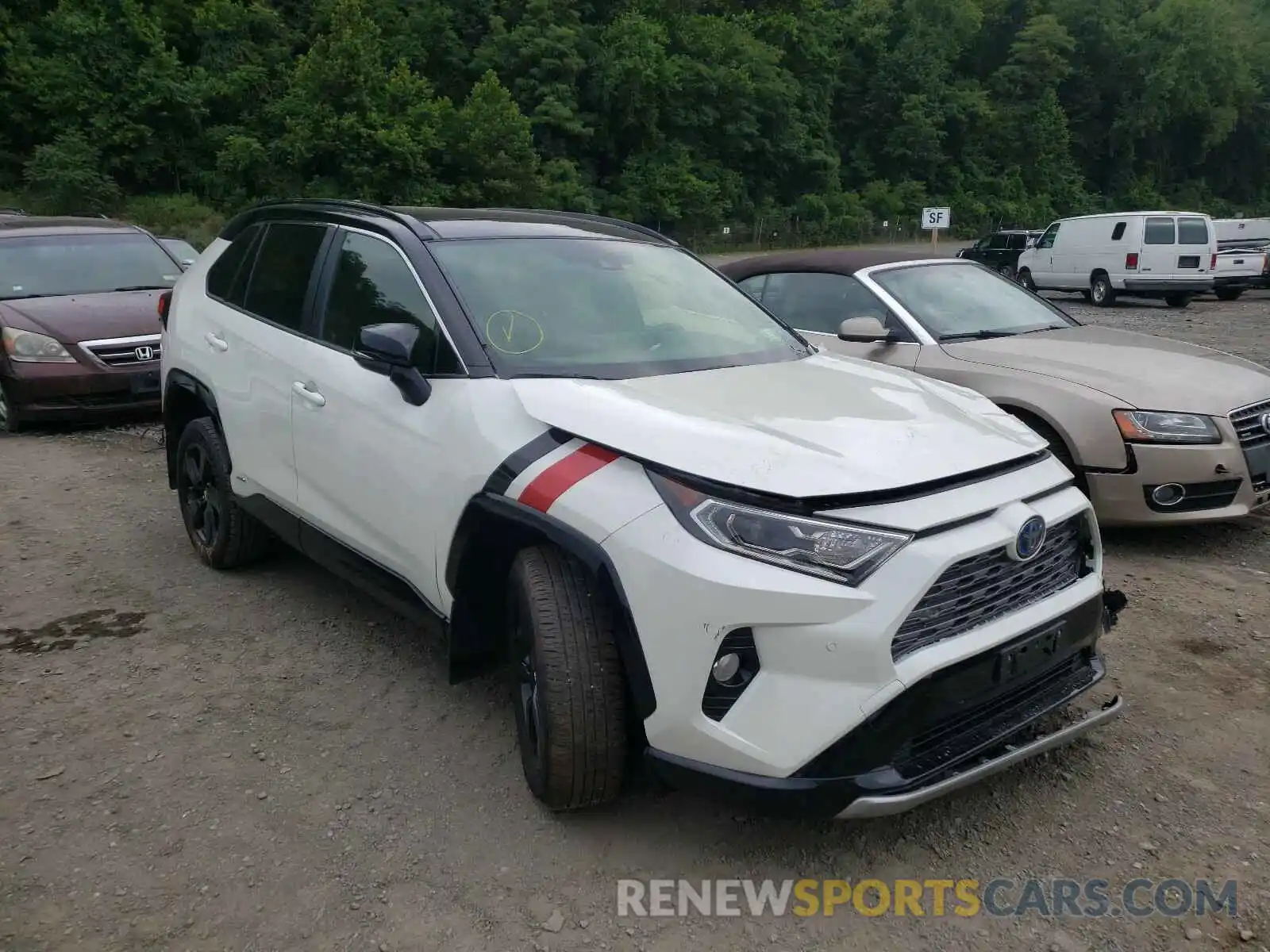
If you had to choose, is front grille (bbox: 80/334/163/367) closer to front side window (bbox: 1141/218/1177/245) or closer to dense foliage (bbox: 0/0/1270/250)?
front side window (bbox: 1141/218/1177/245)

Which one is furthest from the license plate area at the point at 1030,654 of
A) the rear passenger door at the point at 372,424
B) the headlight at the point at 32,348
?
the headlight at the point at 32,348

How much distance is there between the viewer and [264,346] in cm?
438

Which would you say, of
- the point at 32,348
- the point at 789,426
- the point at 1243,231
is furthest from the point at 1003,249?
the point at 789,426

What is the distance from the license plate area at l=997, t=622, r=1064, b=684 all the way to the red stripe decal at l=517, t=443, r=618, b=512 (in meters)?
1.16

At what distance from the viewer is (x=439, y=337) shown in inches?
136

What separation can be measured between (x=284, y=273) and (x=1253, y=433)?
4752 mm

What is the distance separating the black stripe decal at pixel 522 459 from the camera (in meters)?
2.99

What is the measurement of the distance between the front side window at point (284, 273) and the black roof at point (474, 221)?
0.10 meters

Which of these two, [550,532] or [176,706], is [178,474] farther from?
[550,532]

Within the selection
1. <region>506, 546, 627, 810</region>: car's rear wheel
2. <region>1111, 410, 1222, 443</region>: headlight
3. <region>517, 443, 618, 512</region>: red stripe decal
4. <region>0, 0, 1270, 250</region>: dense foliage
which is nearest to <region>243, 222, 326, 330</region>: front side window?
<region>517, 443, 618, 512</region>: red stripe decal

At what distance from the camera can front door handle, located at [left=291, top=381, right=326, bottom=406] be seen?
3879mm

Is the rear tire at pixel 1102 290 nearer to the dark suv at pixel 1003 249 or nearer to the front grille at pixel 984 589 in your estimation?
the dark suv at pixel 1003 249

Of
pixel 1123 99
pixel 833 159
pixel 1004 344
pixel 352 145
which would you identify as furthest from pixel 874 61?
pixel 1004 344

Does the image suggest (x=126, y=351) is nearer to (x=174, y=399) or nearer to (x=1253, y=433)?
(x=174, y=399)
